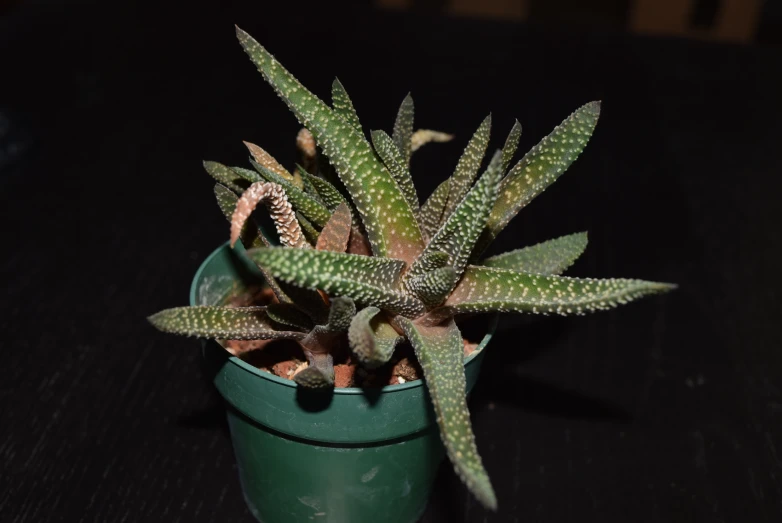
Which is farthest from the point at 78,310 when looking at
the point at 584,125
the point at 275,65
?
the point at 584,125

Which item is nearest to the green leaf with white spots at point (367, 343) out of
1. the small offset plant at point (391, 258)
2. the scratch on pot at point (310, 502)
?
the small offset plant at point (391, 258)

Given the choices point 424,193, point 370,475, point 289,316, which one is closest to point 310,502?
point 370,475

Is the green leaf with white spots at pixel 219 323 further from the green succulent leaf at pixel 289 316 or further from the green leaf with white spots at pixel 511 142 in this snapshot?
the green leaf with white spots at pixel 511 142

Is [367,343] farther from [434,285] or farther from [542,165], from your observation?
[542,165]

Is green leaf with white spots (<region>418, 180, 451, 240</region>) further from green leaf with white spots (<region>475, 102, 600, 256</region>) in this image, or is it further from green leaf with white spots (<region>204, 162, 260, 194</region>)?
green leaf with white spots (<region>204, 162, 260, 194</region>)

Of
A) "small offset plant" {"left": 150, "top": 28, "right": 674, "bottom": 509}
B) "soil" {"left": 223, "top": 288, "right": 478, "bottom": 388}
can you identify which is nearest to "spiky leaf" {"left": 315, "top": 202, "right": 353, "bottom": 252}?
"small offset plant" {"left": 150, "top": 28, "right": 674, "bottom": 509}

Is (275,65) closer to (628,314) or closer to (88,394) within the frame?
(88,394)

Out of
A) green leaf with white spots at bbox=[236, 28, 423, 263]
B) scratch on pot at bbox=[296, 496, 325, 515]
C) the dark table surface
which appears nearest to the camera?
green leaf with white spots at bbox=[236, 28, 423, 263]

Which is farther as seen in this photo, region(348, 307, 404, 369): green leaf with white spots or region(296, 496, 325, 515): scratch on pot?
region(296, 496, 325, 515): scratch on pot
